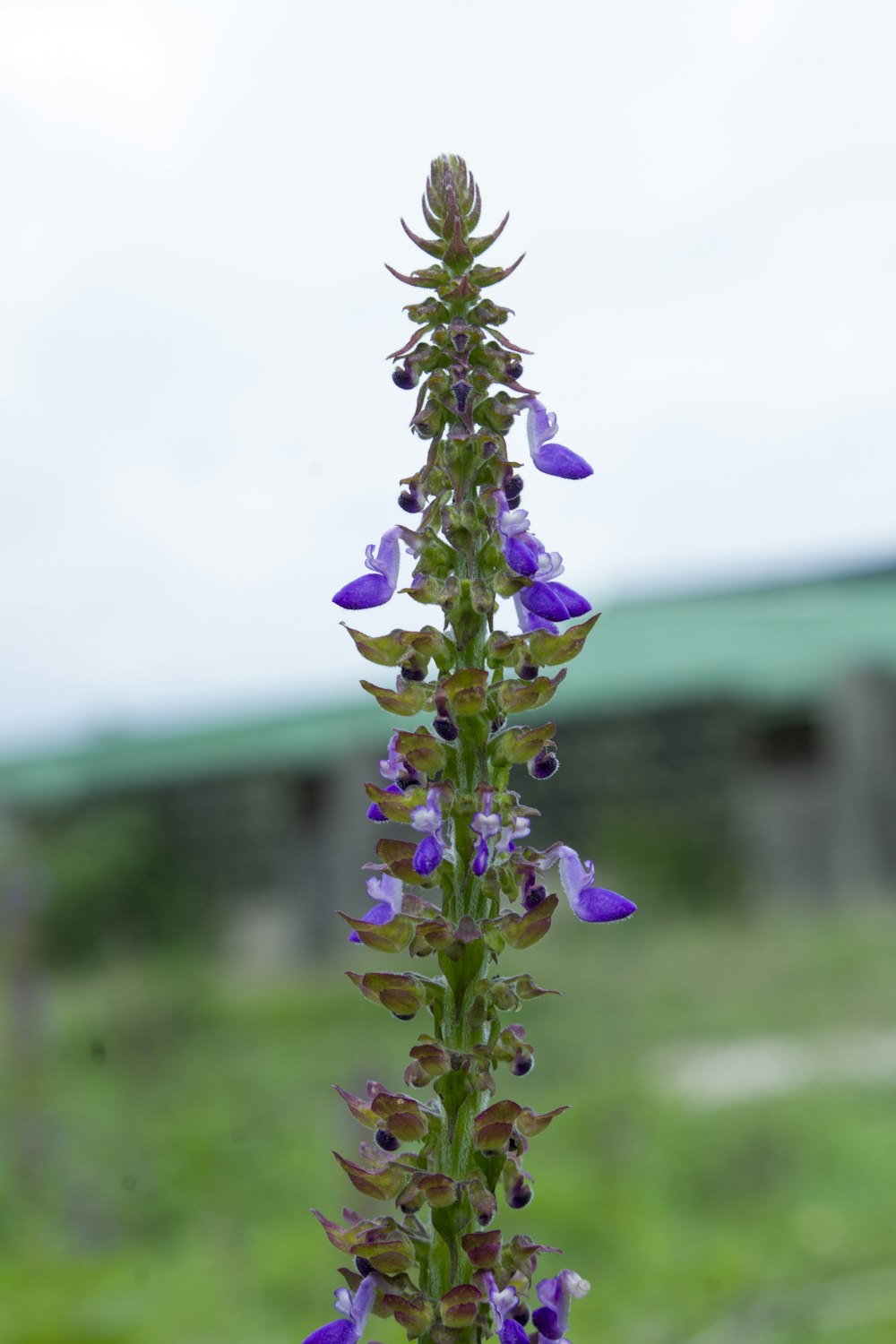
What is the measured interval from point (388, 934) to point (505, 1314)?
1.01 ft

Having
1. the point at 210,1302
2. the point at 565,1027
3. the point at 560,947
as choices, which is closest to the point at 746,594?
the point at 560,947

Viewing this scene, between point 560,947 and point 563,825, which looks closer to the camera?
point 560,947

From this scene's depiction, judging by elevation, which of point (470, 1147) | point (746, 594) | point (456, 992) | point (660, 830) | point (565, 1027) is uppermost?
point (746, 594)

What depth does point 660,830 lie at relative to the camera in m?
17.3

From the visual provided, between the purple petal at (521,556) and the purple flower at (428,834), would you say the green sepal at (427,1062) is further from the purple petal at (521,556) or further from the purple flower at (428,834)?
the purple petal at (521,556)

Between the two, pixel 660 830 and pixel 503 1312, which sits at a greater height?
pixel 660 830

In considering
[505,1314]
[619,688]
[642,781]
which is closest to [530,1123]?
[505,1314]

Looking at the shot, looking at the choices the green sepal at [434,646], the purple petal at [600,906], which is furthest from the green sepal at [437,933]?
the green sepal at [434,646]

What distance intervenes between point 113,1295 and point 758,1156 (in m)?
5.42

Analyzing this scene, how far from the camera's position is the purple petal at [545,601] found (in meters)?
1.16

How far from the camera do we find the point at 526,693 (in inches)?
45.8

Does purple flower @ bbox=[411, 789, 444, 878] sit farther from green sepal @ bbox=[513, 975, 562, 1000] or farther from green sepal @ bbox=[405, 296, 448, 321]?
green sepal @ bbox=[405, 296, 448, 321]

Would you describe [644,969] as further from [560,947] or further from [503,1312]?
[503,1312]

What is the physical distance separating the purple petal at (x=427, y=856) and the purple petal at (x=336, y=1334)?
356 mm
